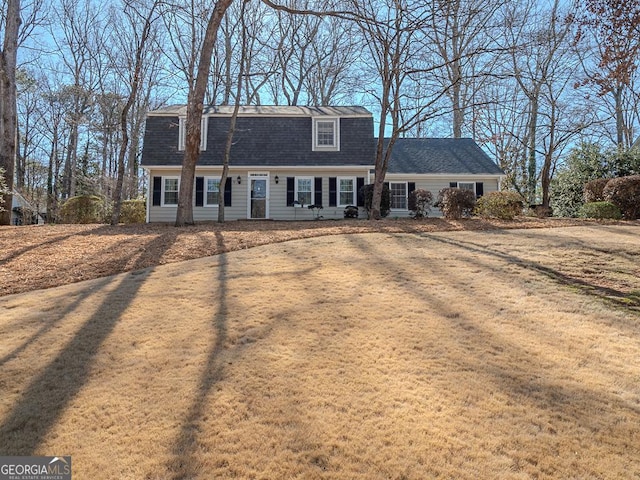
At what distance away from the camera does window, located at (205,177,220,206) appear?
1720 cm

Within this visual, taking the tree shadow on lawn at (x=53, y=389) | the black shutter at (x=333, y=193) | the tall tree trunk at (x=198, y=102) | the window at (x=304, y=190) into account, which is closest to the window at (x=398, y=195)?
the black shutter at (x=333, y=193)

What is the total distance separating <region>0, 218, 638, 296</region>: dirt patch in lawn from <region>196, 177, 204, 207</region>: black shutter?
15.8 ft

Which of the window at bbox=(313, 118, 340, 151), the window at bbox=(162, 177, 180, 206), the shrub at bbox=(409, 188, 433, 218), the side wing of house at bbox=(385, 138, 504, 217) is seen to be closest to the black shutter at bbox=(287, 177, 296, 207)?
the window at bbox=(313, 118, 340, 151)

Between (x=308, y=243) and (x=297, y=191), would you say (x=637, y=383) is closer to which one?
(x=308, y=243)

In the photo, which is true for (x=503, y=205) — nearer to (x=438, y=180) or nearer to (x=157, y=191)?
(x=438, y=180)

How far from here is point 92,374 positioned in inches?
138

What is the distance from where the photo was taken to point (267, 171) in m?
17.3

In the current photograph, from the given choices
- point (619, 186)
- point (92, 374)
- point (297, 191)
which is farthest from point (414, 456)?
point (297, 191)

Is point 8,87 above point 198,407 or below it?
above

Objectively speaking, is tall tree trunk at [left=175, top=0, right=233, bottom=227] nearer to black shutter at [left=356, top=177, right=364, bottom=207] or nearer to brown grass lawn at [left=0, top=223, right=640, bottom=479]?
brown grass lawn at [left=0, top=223, right=640, bottom=479]

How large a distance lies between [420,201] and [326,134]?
202 inches

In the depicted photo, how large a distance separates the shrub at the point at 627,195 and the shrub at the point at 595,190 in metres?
0.85

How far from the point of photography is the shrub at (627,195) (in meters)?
12.6

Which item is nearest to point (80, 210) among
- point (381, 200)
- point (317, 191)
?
point (317, 191)
